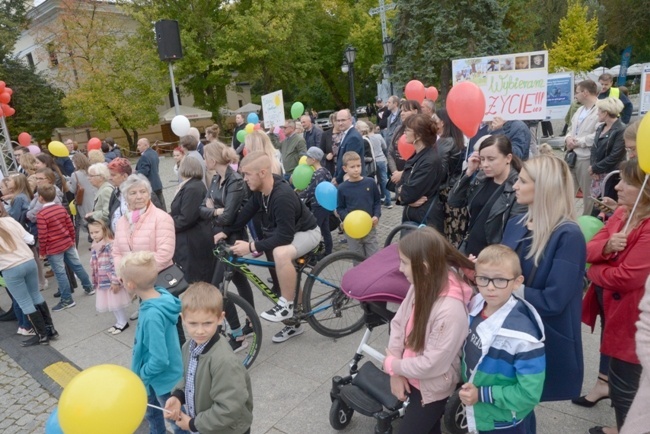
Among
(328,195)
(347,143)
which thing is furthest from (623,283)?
(347,143)

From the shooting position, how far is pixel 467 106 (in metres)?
4.47

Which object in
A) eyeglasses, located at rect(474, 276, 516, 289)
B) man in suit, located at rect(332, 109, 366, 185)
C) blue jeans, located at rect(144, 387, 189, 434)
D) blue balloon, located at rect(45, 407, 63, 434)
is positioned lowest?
blue jeans, located at rect(144, 387, 189, 434)

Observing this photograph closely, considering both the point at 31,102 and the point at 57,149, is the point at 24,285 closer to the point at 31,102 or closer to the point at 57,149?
the point at 57,149

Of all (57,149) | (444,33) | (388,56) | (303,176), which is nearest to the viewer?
(303,176)


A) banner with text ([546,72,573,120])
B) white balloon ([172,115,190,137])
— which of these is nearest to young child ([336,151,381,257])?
white balloon ([172,115,190,137])

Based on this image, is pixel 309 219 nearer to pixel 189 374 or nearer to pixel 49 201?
pixel 189 374

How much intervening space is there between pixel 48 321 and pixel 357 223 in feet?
11.9

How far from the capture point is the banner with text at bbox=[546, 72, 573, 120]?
45.5 ft

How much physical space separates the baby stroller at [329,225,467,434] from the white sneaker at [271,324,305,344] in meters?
1.38

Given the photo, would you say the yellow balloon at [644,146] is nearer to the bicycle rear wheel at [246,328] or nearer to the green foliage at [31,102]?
the bicycle rear wheel at [246,328]

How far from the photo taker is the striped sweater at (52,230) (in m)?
5.41

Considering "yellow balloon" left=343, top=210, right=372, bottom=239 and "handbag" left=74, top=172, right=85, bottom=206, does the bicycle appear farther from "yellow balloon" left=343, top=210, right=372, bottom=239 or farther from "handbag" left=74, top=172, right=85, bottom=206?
"handbag" left=74, top=172, right=85, bottom=206

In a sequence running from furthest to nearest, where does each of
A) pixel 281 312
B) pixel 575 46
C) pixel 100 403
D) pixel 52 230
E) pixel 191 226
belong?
pixel 575 46 < pixel 52 230 < pixel 191 226 < pixel 281 312 < pixel 100 403

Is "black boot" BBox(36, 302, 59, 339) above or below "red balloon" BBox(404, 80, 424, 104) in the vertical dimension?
below
